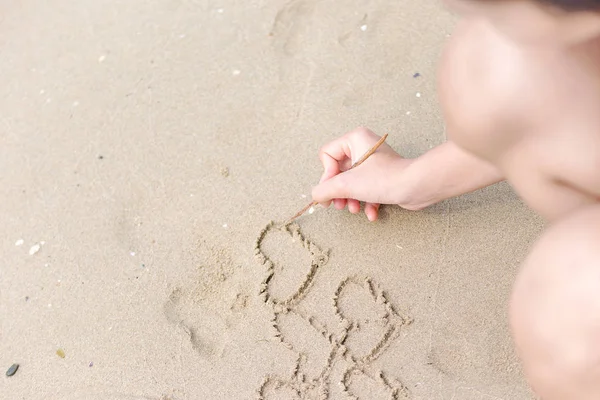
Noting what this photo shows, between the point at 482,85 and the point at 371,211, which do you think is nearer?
the point at 482,85

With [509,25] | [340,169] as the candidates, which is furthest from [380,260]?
[509,25]

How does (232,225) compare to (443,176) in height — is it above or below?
below

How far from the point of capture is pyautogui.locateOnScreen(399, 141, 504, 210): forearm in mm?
1350

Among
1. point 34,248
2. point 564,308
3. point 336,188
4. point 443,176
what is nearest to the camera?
point 564,308

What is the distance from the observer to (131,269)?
1589mm

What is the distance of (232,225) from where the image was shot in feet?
5.33

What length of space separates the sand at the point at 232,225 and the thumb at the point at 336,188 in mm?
78

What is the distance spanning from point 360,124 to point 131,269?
26.8 inches

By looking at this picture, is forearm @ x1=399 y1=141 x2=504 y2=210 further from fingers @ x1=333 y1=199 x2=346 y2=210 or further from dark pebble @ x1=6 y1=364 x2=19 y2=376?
dark pebble @ x1=6 y1=364 x2=19 y2=376

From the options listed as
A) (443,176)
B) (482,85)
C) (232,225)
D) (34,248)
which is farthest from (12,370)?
(482,85)

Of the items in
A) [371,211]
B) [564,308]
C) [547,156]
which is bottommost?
[371,211]

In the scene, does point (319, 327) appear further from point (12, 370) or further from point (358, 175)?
point (12, 370)

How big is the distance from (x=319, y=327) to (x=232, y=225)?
0.34 metres


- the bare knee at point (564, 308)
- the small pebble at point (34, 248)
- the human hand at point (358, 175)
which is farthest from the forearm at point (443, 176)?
the small pebble at point (34, 248)
